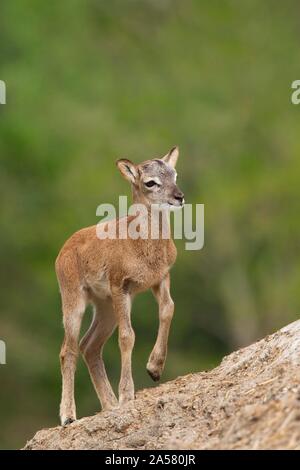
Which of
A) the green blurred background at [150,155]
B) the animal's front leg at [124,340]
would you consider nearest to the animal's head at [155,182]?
the animal's front leg at [124,340]

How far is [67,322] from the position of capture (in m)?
16.3

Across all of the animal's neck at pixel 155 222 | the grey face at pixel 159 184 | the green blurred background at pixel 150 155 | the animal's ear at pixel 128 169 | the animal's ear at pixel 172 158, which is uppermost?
the green blurred background at pixel 150 155

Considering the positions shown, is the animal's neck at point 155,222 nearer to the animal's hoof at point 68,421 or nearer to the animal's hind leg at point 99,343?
the animal's hind leg at point 99,343

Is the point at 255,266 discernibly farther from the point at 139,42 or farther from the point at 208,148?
the point at 139,42

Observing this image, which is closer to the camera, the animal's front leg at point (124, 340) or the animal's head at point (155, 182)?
the animal's front leg at point (124, 340)

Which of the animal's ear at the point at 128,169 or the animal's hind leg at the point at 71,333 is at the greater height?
the animal's ear at the point at 128,169

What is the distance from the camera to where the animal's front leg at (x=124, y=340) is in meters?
15.1

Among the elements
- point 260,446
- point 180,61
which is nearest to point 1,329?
point 180,61

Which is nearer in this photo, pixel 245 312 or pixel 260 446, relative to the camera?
pixel 260 446

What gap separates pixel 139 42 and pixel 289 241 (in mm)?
9952

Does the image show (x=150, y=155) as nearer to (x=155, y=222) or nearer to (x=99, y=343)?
(x=99, y=343)

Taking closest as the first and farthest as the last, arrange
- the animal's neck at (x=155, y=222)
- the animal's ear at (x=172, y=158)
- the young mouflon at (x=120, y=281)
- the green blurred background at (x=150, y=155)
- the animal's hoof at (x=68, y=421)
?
the young mouflon at (x=120, y=281)
the animal's hoof at (x=68, y=421)
the animal's neck at (x=155, y=222)
the animal's ear at (x=172, y=158)
the green blurred background at (x=150, y=155)

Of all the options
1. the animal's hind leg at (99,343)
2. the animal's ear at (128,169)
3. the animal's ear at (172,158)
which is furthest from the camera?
the animal's hind leg at (99,343)

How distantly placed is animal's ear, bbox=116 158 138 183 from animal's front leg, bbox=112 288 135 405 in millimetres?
1412
